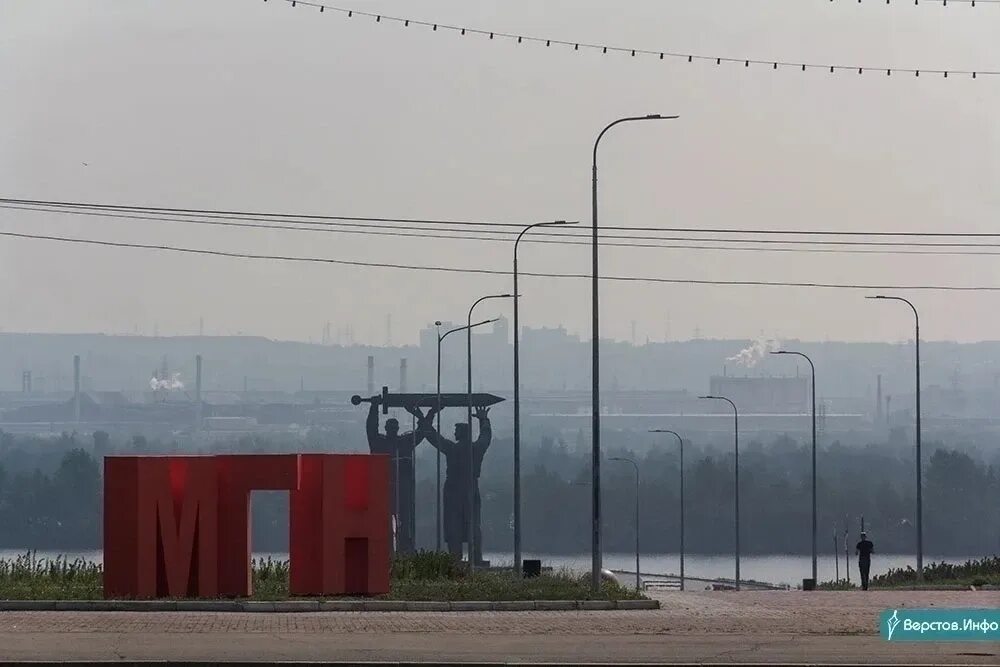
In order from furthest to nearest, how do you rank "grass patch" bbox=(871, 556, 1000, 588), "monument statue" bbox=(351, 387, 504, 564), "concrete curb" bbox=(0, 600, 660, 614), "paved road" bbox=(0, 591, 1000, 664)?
"monument statue" bbox=(351, 387, 504, 564), "grass patch" bbox=(871, 556, 1000, 588), "concrete curb" bbox=(0, 600, 660, 614), "paved road" bbox=(0, 591, 1000, 664)

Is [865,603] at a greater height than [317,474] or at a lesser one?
lesser

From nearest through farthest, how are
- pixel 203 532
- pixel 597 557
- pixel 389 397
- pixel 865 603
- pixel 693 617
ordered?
1. pixel 693 617
2. pixel 203 532
3. pixel 865 603
4. pixel 597 557
5. pixel 389 397

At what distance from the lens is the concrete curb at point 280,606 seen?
105 feet

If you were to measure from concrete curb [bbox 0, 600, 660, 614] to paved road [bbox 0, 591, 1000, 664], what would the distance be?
3.05 ft

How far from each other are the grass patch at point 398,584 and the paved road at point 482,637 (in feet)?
7.89

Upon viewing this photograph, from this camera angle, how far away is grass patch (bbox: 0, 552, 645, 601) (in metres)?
34.7

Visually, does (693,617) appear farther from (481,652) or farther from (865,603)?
(481,652)

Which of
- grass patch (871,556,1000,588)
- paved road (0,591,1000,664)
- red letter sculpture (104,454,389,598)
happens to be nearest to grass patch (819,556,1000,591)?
grass patch (871,556,1000,588)

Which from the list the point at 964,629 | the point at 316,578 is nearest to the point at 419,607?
the point at 316,578

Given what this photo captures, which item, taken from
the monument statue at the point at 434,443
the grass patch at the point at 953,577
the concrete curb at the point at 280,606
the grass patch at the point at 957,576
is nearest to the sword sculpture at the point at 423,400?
the monument statue at the point at 434,443

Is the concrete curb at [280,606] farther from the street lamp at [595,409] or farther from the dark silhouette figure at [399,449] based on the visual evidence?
the dark silhouette figure at [399,449]

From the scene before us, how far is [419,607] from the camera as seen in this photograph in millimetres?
33469

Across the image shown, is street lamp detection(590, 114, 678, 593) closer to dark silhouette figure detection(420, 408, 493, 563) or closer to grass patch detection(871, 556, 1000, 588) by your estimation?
grass patch detection(871, 556, 1000, 588)

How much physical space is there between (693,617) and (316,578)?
24.8 feet
